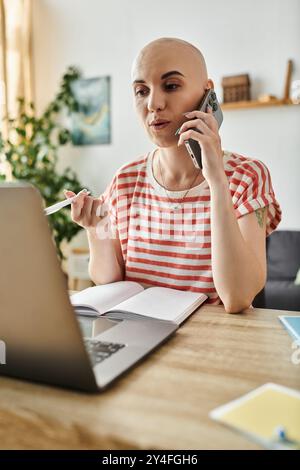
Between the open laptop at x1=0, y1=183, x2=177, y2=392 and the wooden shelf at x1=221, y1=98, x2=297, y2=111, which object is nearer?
the open laptop at x1=0, y1=183, x2=177, y2=392

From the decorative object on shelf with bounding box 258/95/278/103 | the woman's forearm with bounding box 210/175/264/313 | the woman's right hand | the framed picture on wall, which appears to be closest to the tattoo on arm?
the woman's forearm with bounding box 210/175/264/313

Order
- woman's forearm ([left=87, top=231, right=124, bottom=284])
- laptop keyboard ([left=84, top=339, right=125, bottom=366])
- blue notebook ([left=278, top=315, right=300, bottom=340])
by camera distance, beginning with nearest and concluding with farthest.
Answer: laptop keyboard ([left=84, top=339, right=125, bottom=366]), blue notebook ([left=278, top=315, right=300, bottom=340]), woman's forearm ([left=87, top=231, right=124, bottom=284])

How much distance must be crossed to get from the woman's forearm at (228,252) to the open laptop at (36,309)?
1.41 feet

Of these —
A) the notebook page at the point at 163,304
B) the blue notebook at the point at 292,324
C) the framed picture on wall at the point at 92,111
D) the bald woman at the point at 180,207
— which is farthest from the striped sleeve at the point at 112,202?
the framed picture on wall at the point at 92,111

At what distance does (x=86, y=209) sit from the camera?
1103 millimetres

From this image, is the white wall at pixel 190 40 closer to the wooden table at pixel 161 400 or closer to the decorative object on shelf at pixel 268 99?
the decorative object on shelf at pixel 268 99

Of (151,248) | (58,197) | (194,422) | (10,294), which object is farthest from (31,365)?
(58,197)

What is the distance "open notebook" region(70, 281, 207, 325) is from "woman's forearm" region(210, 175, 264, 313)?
0.07 meters

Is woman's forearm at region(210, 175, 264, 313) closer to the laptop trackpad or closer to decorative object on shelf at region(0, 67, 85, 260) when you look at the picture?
the laptop trackpad

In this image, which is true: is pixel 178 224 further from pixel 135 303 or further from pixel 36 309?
pixel 36 309

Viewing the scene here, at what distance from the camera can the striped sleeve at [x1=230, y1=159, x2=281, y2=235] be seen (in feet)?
3.71

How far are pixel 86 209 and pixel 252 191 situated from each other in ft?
1.37

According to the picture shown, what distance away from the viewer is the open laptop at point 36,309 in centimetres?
53

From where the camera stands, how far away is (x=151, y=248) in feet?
4.27
